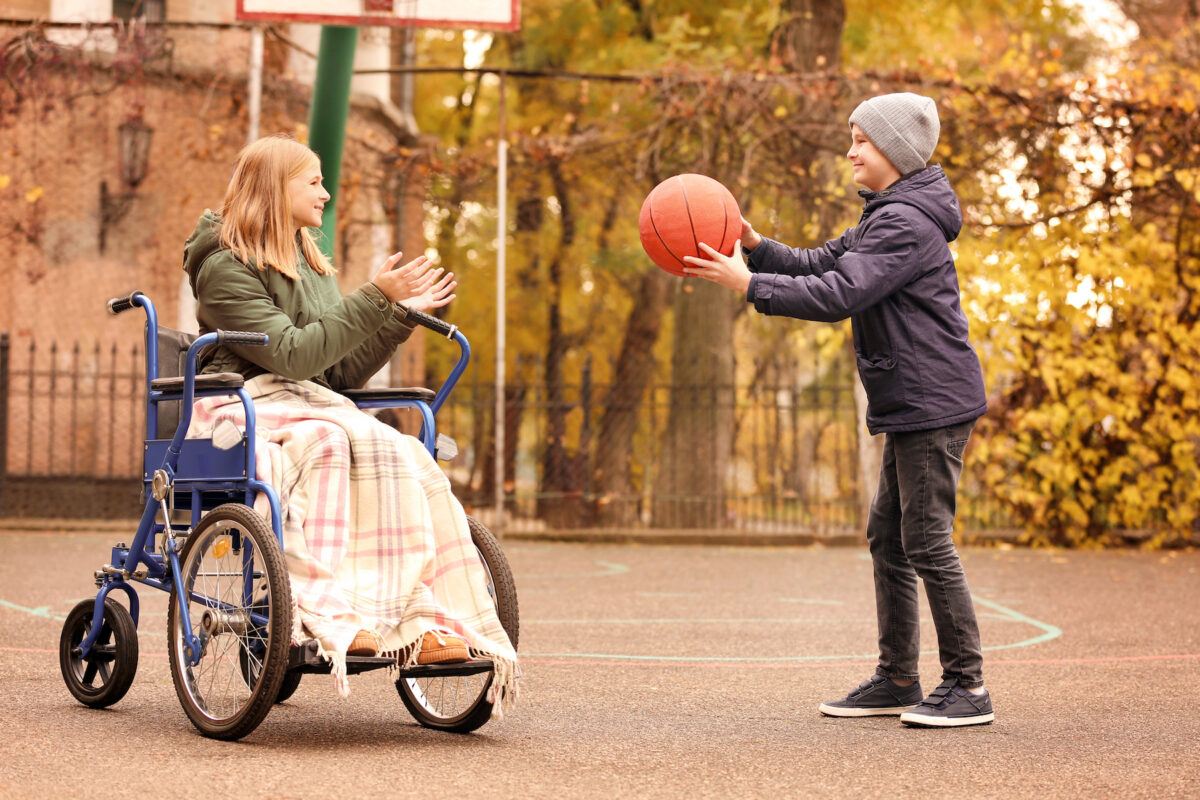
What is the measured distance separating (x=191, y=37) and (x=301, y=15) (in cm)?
382

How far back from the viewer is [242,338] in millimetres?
4145

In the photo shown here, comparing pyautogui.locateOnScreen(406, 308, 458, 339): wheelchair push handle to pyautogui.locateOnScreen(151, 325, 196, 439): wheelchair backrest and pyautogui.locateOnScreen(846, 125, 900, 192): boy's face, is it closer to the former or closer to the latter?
pyautogui.locateOnScreen(151, 325, 196, 439): wheelchair backrest

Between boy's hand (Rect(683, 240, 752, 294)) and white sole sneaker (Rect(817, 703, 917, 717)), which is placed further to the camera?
white sole sneaker (Rect(817, 703, 917, 717))

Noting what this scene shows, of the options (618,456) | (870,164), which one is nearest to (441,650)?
(870,164)

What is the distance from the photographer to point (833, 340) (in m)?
11.9

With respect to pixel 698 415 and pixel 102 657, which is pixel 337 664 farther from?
pixel 698 415

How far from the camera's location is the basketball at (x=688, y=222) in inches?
190

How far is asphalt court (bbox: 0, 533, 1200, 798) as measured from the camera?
3.84 meters

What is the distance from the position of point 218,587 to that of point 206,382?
0.62 meters

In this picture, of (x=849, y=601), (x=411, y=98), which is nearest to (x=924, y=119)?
(x=849, y=601)

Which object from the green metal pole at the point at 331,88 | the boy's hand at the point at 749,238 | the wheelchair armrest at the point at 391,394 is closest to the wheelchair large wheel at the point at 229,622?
the wheelchair armrest at the point at 391,394

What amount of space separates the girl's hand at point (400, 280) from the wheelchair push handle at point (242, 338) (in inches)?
15.6

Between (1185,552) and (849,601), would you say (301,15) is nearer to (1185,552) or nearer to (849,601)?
(849,601)

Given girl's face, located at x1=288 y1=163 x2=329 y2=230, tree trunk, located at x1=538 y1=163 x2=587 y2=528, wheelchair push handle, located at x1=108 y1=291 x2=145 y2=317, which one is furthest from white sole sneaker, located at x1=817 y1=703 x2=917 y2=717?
tree trunk, located at x1=538 y1=163 x2=587 y2=528
